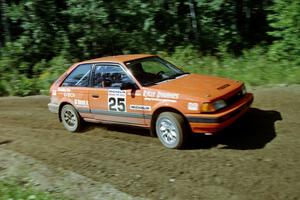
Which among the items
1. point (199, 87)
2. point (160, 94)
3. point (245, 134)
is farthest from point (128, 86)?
point (245, 134)

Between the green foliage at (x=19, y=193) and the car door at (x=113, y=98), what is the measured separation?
91.9 inches

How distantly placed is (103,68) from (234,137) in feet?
9.16

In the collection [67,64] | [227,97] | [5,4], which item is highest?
[5,4]

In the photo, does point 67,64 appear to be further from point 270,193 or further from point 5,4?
point 270,193

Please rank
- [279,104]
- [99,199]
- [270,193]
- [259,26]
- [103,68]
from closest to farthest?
[270,193] < [99,199] < [103,68] < [279,104] < [259,26]

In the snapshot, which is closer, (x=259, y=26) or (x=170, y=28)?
(x=170, y=28)

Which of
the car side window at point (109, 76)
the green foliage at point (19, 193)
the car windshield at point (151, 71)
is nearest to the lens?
the green foliage at point (19, 193)

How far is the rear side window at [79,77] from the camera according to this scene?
8633mm

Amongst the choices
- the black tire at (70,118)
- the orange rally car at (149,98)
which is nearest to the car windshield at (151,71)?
the orange rally car at (149,98)

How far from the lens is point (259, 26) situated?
1933 centimetres

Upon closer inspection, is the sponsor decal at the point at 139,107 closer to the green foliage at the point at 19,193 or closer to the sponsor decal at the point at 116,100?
the sponsor decal at the point at 116,100

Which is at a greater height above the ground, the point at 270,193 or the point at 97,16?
the point at 97,16

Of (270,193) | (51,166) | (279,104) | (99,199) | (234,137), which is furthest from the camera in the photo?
(279,104)

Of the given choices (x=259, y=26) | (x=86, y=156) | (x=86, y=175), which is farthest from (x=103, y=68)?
(x=259, y=26)
